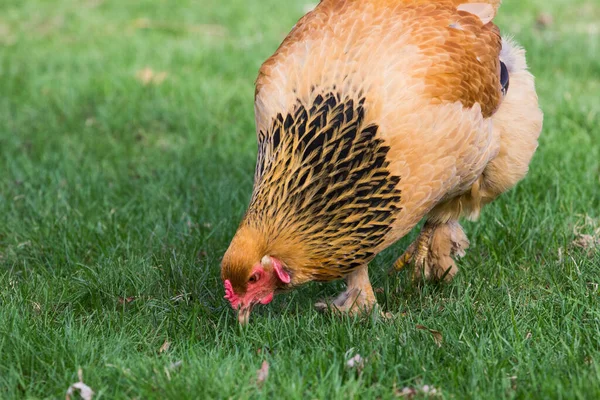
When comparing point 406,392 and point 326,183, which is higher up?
point 326,183

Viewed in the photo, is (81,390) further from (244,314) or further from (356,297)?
(356,297)

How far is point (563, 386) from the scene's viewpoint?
9.47 ft

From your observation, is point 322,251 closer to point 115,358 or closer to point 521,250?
point 115,358

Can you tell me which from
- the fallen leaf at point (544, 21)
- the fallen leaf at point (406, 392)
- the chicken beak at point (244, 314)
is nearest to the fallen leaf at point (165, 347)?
the chicken beak at point (244, 314)

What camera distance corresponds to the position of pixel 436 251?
4301mm

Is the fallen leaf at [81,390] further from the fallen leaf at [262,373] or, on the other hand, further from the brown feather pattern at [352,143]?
the brown feather pattern at [352,143]

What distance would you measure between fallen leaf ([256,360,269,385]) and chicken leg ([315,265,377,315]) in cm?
74

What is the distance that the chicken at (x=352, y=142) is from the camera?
11.1ft

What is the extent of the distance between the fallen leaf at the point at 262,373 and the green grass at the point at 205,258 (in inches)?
1.1

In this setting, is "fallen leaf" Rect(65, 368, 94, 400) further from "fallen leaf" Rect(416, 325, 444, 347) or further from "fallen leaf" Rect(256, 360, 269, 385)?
"fallen leaf" Rect(416, 325, 444, 347)

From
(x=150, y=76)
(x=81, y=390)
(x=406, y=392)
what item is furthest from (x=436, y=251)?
(x=150, y=76)

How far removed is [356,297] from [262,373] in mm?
871

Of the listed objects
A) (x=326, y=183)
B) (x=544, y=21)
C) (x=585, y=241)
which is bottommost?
(x=544, y=21)

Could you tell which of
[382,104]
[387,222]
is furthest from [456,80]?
[387,222]
